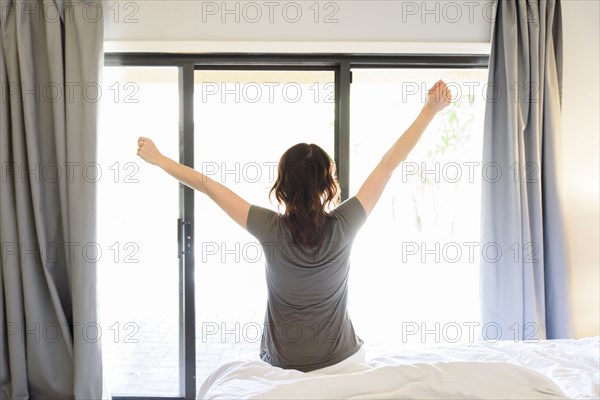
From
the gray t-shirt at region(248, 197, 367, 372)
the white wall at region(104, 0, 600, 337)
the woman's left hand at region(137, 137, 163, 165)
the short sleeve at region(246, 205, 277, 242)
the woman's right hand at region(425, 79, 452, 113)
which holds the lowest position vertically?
the gray t-shirt at region(248, 197, 367, 372)

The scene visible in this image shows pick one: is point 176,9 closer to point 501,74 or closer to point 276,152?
point 276,152

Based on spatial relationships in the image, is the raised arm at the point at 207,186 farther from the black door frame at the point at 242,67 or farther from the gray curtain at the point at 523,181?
the gray curtain at the point at 523,181

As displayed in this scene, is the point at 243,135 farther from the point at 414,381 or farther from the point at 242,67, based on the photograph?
the point at 414,381

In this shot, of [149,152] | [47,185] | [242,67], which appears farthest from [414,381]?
[47,185]

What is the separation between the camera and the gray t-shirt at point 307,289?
4.15 ft

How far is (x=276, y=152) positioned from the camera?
2.43 metres

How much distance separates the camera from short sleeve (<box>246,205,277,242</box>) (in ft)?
4.25

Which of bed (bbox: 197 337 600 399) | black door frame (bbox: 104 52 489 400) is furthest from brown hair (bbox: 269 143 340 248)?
black door frame (bbox: 104 52 489 400)

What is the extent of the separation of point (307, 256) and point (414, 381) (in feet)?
1.36

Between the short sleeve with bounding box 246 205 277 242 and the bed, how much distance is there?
360 millimetres

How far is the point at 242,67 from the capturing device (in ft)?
7.73

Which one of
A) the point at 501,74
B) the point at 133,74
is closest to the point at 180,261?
the point at 133,74

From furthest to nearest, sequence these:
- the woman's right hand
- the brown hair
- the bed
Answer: the woman's right hand → the brown hair → the bed

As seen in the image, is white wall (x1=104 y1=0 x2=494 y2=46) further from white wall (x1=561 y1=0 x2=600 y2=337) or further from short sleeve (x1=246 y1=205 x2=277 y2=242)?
short sleeve (x1=246 y1=205 x2=277 y2=242)
